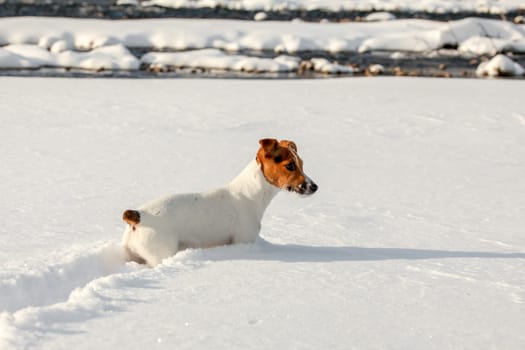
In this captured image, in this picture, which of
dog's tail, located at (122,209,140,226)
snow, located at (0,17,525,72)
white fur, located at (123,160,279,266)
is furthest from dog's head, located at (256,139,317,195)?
snow, located at (0,17,525,72)

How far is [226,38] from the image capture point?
2816cm

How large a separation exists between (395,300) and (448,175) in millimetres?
4498

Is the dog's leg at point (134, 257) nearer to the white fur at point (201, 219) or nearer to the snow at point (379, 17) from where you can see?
the white fur at point (201, 219)

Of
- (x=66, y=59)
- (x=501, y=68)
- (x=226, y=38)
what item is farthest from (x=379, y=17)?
(x=66, y=59)

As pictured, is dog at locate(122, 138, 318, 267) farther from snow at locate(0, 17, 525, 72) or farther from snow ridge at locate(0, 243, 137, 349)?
snow at locate(0, 17, 525, 72)

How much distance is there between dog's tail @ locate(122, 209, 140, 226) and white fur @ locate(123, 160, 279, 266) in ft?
0.16

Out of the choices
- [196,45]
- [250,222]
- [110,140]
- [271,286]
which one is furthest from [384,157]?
[196,45]

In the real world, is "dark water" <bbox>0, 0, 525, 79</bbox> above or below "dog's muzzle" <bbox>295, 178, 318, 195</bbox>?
below

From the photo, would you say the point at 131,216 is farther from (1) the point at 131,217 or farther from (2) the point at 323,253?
(2) the point at 323,253

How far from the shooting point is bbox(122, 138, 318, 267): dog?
18.0 feet

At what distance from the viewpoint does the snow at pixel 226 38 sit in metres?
25.1

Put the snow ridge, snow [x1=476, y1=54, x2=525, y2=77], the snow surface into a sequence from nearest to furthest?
the snow ridge, snow [x1=476, y1=54, x2=525, y2=77], the snow surface

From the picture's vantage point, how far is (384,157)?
9.78m

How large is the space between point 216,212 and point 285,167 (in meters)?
0.55
